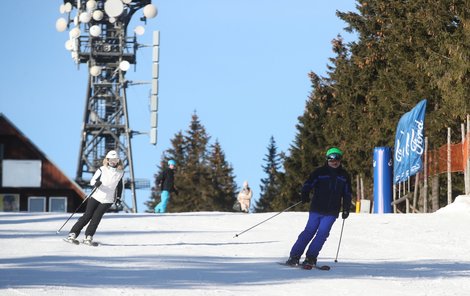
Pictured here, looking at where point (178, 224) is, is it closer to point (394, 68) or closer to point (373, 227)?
point (373, 227)

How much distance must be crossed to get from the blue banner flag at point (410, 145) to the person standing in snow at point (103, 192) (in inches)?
582

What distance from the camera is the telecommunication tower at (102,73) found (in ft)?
294

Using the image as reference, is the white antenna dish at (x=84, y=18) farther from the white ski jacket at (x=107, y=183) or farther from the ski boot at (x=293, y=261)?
the ski boot at (x=293, y=261)

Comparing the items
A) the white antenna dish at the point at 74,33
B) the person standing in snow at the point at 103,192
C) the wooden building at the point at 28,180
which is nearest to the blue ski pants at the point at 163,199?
the person standing in snow at the point at 103,192

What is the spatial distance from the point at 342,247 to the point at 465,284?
4901mm

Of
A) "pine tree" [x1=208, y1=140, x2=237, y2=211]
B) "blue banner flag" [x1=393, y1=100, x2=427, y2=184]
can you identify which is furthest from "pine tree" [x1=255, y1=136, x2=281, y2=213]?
"blue banner flag" [x1=393, y1=100, x2=427, y2=184]

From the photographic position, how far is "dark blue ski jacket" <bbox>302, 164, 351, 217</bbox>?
15945 mm

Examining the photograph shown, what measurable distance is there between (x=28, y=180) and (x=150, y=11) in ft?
63.8

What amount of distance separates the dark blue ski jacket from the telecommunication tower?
234 feet

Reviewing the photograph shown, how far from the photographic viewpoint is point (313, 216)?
16.0 metres

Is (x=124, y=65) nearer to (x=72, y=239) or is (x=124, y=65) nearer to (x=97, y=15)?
(x=97, y=15)

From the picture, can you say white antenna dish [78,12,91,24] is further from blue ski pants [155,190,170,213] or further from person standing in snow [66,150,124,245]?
person standing in snow [66,150,124,245]

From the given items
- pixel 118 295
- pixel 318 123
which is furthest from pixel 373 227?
pixel 318 123

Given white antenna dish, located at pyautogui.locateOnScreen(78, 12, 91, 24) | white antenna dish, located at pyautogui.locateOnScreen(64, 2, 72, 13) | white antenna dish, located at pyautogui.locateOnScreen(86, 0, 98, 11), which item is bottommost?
white antenna dish, located at pyautogui.locateOnScreen(78, 12, 91, 24)
